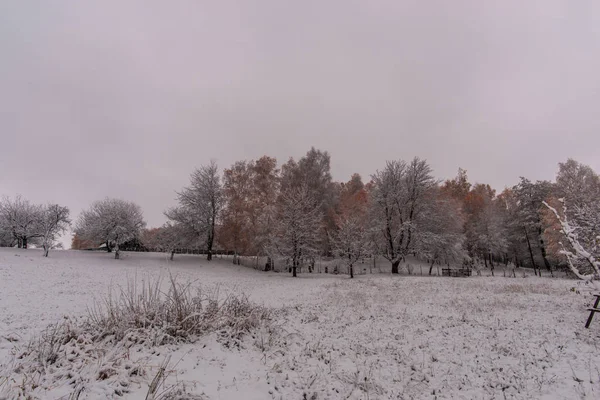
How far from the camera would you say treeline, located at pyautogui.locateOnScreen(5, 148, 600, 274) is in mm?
30484

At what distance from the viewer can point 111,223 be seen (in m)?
33.8

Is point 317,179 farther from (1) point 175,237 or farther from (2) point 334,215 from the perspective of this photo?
(1) point 175,237

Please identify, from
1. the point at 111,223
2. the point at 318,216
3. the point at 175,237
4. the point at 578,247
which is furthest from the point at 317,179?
the point at 578,247

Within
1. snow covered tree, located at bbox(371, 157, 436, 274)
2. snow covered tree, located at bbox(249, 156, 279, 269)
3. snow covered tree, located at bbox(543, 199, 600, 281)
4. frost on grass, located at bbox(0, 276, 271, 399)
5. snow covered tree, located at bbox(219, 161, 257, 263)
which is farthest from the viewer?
snow covered tree, located at bbox(219, 161, 257, 263)

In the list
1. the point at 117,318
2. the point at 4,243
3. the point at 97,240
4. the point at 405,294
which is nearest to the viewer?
the point at 117,318

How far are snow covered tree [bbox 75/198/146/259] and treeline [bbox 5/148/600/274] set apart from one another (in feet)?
0.42

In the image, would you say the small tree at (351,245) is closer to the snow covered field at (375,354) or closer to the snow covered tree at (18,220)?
the snow covered field at (375,354)

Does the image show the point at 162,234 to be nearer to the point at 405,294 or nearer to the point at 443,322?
the point at 405,294

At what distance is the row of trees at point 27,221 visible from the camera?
120 feet

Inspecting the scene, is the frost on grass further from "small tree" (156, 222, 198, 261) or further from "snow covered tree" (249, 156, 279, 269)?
"small tree" (156, 222, 198, 261)

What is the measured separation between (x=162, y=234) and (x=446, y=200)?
122 ft

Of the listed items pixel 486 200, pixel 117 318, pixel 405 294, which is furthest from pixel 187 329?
pixel 486 200

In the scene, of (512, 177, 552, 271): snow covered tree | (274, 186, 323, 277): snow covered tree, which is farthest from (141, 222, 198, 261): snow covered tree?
(512, 177, 552, 271): snow covered tree

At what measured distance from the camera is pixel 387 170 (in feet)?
117
